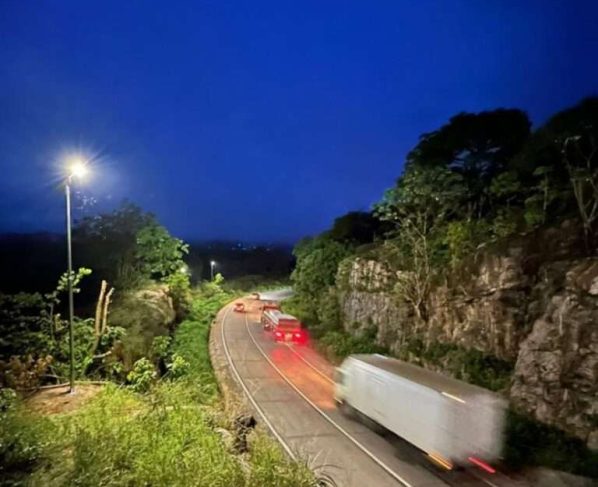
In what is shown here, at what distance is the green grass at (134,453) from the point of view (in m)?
7.50

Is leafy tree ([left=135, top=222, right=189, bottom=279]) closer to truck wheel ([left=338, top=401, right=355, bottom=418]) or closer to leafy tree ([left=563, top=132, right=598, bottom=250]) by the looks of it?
truck wheel ([left=338, top=401, right=355, bottom=418])

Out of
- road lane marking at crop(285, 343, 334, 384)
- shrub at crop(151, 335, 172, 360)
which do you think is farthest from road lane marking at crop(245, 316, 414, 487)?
shrub at crop(151, 335, 172, 360)

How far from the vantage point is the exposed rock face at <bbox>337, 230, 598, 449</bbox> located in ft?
42.7

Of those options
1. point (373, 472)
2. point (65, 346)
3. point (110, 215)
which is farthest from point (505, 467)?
point (110, 215)

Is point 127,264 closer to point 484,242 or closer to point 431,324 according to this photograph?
point 431,324

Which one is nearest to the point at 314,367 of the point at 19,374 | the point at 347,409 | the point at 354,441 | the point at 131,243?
the point at 347,409

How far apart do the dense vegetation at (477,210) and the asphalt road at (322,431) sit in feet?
7.98

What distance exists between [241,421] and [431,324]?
38.8ft

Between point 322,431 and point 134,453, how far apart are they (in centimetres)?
Answer: 829

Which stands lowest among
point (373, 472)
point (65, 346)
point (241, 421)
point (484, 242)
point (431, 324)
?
point (373, 472)

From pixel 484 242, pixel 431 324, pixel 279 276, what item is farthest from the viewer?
pixel 279 276

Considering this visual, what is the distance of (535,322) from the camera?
15219 millimetres

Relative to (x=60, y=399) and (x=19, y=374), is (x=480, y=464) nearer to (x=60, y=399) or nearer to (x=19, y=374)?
(x=60, y=399)

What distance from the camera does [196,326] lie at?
4131 centimetres
